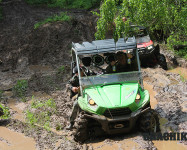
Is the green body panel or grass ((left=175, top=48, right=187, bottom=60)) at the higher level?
the green body panel

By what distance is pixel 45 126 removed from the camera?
8695 mm

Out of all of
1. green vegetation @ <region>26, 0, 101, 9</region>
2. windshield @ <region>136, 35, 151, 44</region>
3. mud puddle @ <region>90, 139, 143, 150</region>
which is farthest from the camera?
green vegetation @ <region>26, 0, 101, 9</region>

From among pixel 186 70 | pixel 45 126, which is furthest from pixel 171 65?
pixel 45 126

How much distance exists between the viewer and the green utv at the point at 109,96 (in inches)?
272

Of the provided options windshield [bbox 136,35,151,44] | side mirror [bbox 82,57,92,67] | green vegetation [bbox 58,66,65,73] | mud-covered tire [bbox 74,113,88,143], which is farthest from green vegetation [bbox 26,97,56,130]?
windshield [bbox 136,35,151,44]

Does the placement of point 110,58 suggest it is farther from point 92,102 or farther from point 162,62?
point 162,62

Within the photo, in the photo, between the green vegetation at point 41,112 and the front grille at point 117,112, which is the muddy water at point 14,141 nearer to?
the green vegetation at point 41,112

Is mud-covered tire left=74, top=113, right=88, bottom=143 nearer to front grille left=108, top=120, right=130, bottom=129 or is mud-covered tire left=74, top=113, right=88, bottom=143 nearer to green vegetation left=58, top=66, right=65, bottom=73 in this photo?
front grille left=108, top=120, right=130, bottom=129

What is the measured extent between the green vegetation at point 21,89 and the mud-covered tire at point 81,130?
16.4ft

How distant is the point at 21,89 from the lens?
12867 millimetres

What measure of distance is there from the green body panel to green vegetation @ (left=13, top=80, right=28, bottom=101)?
16.3ft

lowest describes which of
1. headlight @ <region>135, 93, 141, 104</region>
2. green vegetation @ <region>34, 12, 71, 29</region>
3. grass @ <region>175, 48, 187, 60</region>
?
grass @ <region>175, 48, 187, 60</region>

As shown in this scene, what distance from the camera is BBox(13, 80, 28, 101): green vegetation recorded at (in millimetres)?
12211

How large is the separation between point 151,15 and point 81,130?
922cm
